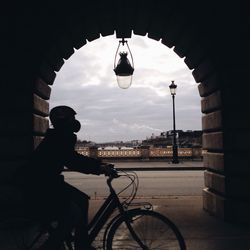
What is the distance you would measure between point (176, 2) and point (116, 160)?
23926 mm

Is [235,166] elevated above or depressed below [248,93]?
below

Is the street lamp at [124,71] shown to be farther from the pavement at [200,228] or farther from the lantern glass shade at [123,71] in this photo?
the pavement at [200,228]

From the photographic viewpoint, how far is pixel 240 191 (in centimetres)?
676

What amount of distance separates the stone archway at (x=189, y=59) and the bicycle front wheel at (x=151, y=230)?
10.9 feet

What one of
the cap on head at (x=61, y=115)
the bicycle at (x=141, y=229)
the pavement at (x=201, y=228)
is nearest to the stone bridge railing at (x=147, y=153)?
the pavement at (x=201, y=228)

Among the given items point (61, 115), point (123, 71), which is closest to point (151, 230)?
point (61, 115)

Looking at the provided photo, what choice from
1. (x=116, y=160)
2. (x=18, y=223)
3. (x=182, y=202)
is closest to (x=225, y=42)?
(x=182, y=202)

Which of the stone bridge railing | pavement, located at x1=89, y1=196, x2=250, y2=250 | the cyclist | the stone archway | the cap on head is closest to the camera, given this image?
the cyclist

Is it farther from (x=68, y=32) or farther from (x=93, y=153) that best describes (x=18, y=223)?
(x=93, y=153)

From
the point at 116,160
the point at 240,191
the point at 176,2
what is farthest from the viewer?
Result: the point at 116,160

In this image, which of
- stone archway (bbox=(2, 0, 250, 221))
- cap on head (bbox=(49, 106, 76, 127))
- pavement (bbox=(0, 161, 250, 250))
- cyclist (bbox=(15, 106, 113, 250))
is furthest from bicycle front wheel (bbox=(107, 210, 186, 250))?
stone archway (bbox=(2, 0, 250, 221))

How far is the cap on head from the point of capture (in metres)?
3.68

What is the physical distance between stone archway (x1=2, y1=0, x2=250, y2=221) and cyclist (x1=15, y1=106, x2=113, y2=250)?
3.38 meters

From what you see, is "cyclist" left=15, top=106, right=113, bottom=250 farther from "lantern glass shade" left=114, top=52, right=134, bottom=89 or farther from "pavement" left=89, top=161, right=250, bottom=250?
"lantern glass shade" left=114, top=52, right=134, bottom=89
